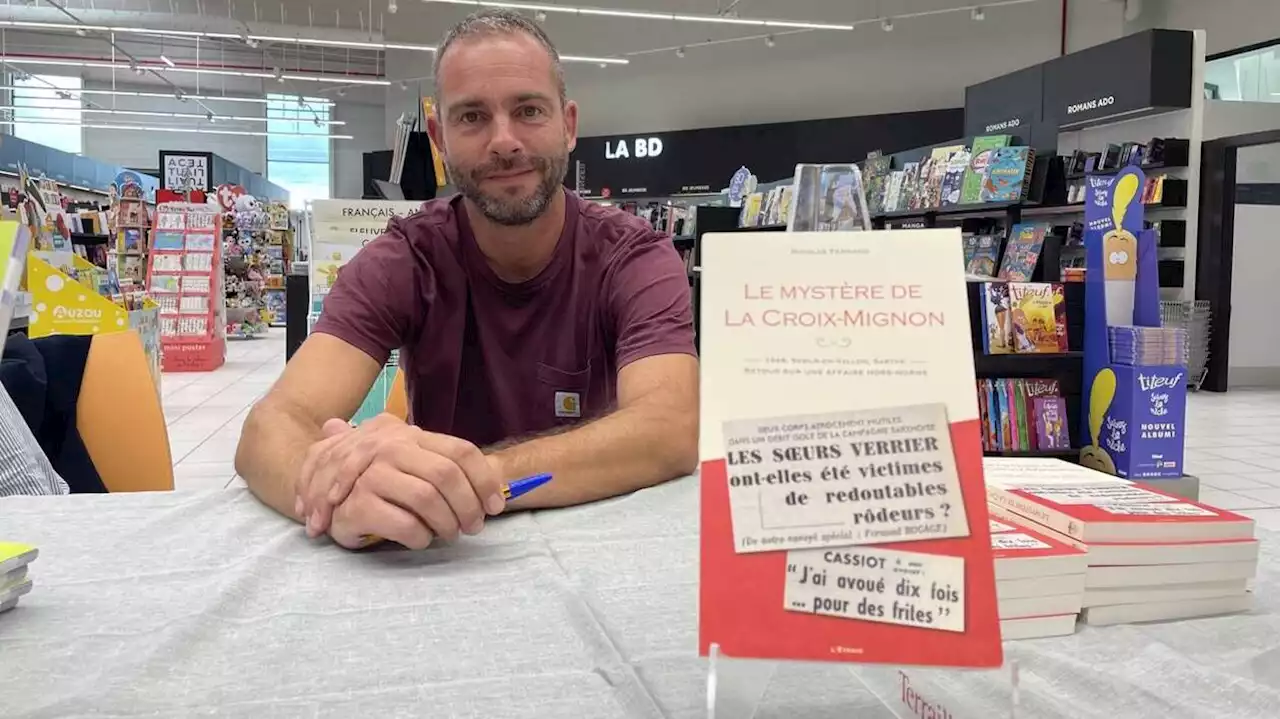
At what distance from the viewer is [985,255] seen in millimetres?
7117

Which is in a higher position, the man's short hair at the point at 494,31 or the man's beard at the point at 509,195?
the man's short hair at the point at 494,31

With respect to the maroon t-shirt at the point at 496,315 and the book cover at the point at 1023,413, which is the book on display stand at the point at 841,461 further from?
the book cover at the point at 1023,413

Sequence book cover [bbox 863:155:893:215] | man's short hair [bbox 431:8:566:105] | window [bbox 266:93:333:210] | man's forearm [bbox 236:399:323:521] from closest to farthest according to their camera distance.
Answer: man's forearm [bbox 236:399:323:521] → man's short hair [bbox 431:8:566:105] → book cover [bbox 863:155:893:215] → window [bbox 266:93:333:210]

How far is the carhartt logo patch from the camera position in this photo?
1.62 m

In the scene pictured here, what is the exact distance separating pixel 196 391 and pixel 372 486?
722cm

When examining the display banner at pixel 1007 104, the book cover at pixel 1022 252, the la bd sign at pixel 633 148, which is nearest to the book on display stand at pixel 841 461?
the book cover at pixel 1022 252

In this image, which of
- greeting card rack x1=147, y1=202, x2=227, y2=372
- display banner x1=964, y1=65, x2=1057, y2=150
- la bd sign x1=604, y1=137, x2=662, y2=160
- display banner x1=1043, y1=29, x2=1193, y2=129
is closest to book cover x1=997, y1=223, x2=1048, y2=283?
display banner x1=1043, y1=29, x2=1193, y2=129

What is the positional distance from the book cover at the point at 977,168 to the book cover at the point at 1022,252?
0.47 m

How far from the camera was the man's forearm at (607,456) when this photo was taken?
→ 3.84 ft

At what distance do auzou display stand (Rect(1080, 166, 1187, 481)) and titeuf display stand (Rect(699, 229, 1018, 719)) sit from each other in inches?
154

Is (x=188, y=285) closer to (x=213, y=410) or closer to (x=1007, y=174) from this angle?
(x=213, y=410)

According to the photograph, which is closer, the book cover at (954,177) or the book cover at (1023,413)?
the book cover at (1023,413)

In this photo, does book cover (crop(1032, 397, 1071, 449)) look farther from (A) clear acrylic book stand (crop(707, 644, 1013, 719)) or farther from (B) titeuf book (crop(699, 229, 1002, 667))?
(B) titeuf book (crop(699, 229, 1002, 667))

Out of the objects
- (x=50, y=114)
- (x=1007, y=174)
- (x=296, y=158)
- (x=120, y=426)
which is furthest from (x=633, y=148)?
(x=50, y=114)
